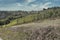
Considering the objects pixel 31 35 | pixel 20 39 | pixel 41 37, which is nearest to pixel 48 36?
pixel 41 37

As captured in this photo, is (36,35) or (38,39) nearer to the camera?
(38,39)

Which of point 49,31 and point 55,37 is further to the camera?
point 49,31

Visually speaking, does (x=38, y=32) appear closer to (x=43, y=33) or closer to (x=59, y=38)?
(x=43, y=33)

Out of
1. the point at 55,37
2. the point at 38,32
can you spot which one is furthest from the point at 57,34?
the point at 38,32

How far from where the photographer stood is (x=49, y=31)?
45656 mm

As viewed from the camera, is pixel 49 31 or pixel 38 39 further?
pixel 49 31

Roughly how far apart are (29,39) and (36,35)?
3.38m

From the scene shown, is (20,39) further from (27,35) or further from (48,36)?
(48,36)

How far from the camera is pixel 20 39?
41.2m

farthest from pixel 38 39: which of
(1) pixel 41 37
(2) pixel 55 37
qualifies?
(2) pixel 55 37

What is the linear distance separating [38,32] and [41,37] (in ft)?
12.4

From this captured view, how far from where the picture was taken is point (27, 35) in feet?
142

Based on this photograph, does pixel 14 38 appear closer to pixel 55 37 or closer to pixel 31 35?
pixel 31 35

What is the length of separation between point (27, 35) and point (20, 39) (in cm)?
289
